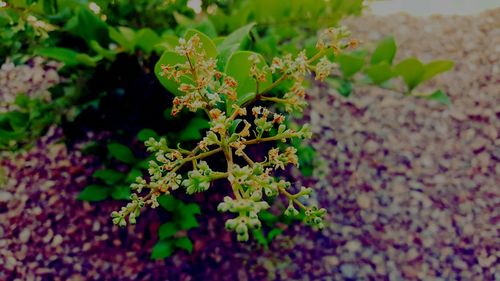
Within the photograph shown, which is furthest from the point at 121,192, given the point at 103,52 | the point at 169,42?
the point at 169,42

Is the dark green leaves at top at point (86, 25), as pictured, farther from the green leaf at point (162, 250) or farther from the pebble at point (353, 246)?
the pebble at point (353, 246)

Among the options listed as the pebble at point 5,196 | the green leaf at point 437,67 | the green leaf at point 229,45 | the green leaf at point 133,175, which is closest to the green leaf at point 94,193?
the green leaf at point 133,175

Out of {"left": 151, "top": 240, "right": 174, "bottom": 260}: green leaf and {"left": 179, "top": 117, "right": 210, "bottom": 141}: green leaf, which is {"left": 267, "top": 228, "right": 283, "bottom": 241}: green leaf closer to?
{"left": 151, "top": 240, "right": 174, "bottom": 260}: green leaf

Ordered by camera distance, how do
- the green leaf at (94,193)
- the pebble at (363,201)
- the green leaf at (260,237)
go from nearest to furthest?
the green leaf at (94,193) < the green leaf at (260,237) < the pebble at (363,201)

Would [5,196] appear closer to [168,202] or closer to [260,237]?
[168,202]

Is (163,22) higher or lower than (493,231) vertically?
higher

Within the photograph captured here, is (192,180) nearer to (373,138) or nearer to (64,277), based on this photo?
(64,277)

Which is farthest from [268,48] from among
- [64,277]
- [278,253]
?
[64,277]
